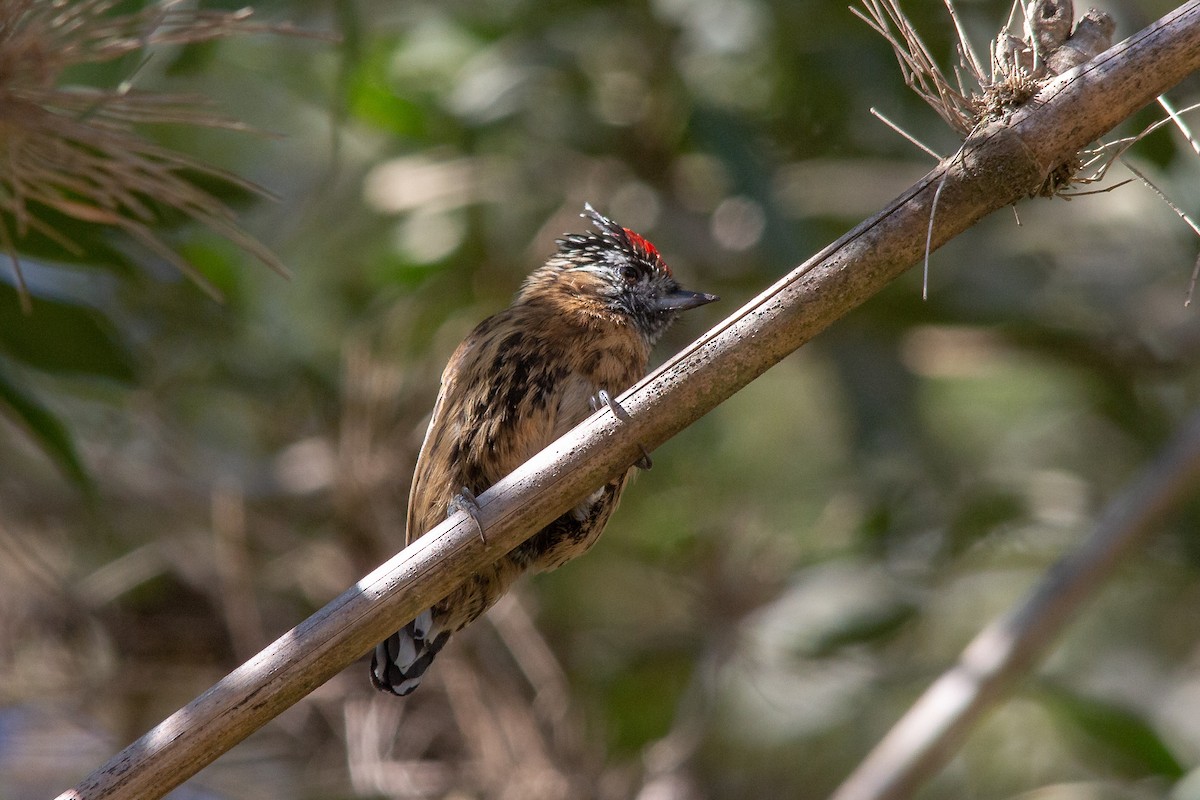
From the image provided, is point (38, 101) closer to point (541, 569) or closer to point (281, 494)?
point (541, 569)

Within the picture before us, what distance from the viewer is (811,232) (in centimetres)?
481

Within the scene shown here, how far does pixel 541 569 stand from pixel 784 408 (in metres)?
3.65

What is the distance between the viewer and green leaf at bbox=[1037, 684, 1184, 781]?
14.7 ft

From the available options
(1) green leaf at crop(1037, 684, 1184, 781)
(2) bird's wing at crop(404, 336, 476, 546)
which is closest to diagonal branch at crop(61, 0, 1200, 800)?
(2) bird's wing at crop(404, 336, 476, 546)

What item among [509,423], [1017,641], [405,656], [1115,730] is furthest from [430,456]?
[1115,730]

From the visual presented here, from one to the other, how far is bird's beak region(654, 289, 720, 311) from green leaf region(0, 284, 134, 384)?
5.03 feet

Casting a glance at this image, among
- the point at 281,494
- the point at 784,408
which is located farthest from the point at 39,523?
the point at 784,408

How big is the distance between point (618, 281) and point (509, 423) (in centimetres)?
77

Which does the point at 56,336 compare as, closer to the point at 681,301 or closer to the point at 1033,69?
the point at 681,301

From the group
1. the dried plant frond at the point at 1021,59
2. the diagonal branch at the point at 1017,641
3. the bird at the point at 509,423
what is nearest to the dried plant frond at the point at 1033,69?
the dried plant frond at the point at 1021,59

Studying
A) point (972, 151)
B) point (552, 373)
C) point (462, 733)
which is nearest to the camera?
point (972, 151)

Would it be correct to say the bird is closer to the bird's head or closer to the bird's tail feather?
the bird's tail feather

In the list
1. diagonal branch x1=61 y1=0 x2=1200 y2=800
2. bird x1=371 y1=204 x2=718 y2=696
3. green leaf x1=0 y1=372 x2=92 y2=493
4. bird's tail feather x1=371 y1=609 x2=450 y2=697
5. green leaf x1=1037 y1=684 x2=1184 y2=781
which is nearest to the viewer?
diagonal branch x1=61 y1=0 x2=1200 y2=800

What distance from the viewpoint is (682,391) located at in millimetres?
2293
